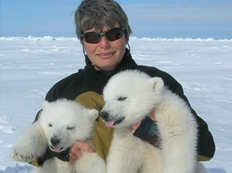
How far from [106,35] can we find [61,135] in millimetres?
877

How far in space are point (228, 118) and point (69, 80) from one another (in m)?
3.97

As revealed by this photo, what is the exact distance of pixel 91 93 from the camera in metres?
2.71

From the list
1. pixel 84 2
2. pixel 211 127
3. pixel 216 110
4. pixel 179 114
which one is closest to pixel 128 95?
pixel 179 114

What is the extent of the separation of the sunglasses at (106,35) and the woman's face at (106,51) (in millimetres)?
25

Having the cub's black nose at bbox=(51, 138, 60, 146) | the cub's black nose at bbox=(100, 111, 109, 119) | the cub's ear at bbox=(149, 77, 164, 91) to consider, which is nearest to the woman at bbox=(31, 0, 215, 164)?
the cub's black nose at bbox=(51, 138, 60, 146)

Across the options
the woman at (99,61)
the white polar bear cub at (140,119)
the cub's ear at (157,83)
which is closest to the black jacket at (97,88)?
the woman at (99,61)

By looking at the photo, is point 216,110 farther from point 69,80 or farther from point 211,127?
point 69,80

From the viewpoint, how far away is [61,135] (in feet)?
8.21

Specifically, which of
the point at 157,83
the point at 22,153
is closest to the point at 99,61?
the point at 157,83

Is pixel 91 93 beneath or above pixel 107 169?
above

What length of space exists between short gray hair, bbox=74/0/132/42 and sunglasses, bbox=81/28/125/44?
47 millimetres

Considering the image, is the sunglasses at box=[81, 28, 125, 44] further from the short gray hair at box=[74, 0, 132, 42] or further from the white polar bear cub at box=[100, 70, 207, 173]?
the white polar bear cub at box=[100, 70, 207, 173]

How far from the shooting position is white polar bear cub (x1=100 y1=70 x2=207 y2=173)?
7.33 feet

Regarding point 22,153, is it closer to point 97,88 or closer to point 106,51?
point 97,88
